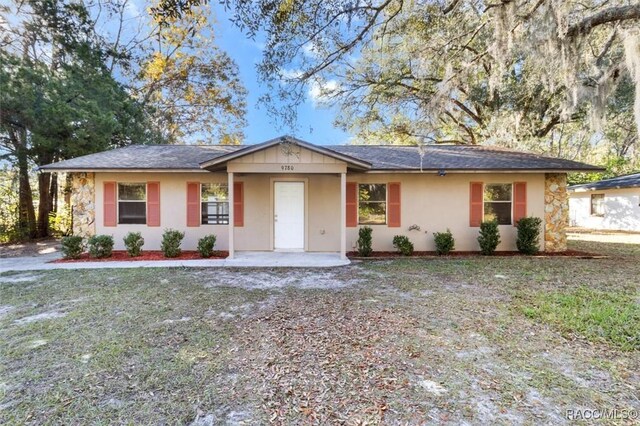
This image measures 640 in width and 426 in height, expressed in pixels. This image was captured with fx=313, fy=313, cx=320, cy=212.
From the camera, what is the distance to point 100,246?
830cm

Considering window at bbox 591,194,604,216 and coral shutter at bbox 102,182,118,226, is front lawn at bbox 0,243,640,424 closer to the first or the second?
coral shutter at bbox 102,182,118,226

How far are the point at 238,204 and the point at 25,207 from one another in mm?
9911

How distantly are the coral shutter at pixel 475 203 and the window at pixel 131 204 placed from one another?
963cm

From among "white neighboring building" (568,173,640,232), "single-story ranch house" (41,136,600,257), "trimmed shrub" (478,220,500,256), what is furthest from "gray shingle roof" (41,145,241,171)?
"white neighboring building" (568,173,640,232)

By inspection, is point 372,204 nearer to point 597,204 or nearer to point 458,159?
point 458,159

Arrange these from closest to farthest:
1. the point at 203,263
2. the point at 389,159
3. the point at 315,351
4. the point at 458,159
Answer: the point at 315,351
the point at 203,263
the point at 458,159
the point at 389,159

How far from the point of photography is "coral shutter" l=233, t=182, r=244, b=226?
9.18m

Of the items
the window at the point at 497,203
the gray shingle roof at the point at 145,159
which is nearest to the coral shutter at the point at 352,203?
the window at the point at 497,203

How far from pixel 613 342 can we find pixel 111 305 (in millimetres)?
6532

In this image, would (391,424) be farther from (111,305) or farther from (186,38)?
(186,38)

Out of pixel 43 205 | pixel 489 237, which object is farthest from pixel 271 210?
pixel 43 205

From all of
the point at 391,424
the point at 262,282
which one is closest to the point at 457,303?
the point at 391,424

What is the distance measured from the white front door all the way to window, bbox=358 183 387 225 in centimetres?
177

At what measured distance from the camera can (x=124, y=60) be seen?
43.3 feet
